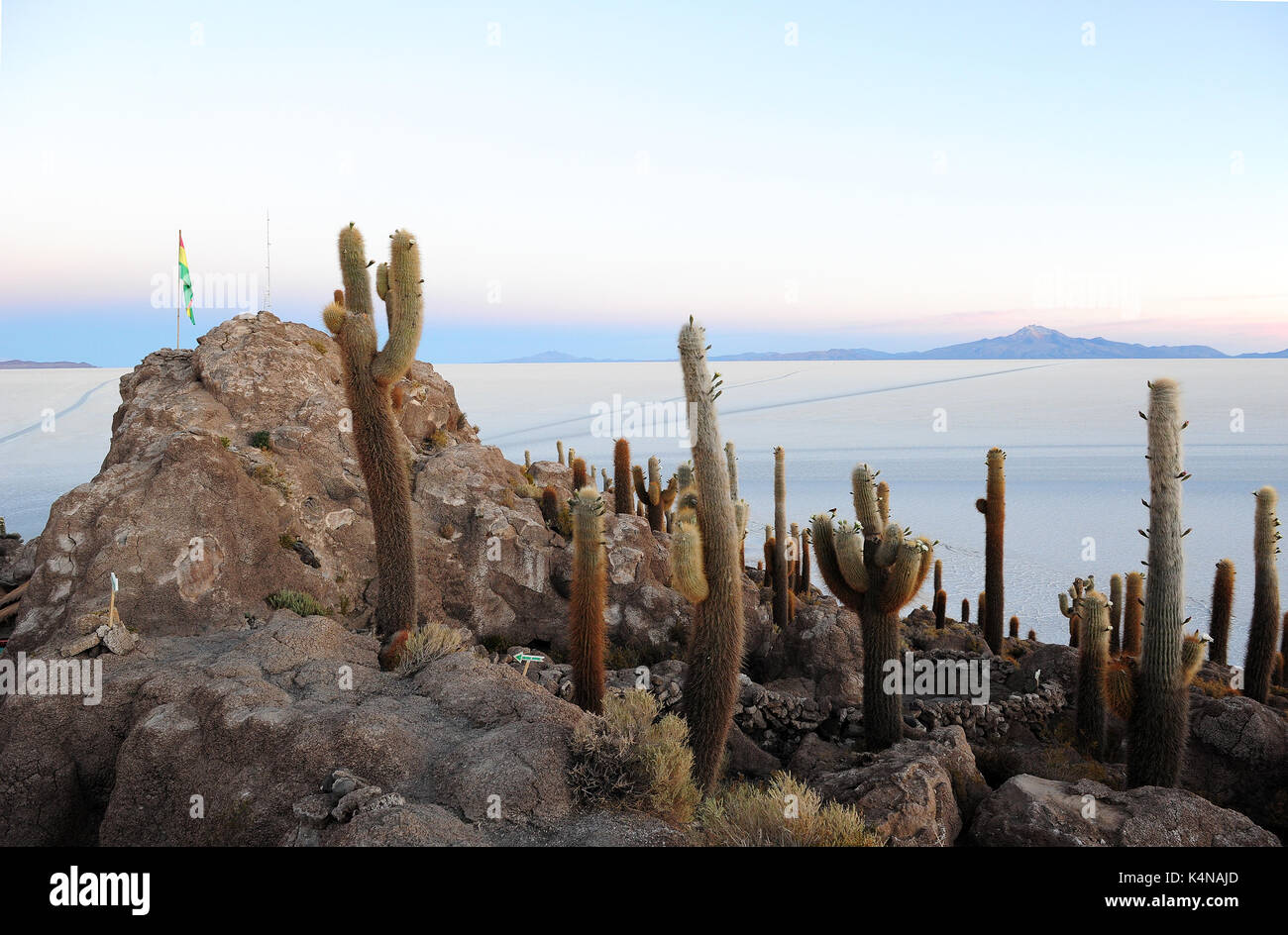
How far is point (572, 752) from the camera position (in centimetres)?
758

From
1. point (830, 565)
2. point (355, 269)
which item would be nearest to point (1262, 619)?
point (830, 565)

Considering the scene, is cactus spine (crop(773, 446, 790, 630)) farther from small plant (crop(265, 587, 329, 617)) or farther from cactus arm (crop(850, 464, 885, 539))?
small plant (crop(265, 587, 329, 617))

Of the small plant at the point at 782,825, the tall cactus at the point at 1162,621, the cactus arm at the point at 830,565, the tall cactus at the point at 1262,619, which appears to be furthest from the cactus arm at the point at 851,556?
the tall cactus at the point at 1262,619

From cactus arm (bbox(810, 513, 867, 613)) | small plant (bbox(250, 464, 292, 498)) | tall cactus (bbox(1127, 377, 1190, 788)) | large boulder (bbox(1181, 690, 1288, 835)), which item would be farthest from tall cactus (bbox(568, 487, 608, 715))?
large boulder (bbox(1181, 690, 1288, 835))

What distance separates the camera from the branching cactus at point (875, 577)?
482 inches

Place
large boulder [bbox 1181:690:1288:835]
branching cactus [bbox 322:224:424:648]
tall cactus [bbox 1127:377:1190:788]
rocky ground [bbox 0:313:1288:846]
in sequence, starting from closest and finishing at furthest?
rocky ground [bbox 0:313:1288:846], tall cactus [bbox 1127:377:1190:788], branching cactus [bbox 322:224:424:648], large boulder [bbox 1181:690:1288:835]

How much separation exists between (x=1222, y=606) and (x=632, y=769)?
18.3m

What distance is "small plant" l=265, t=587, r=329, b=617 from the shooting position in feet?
44.3

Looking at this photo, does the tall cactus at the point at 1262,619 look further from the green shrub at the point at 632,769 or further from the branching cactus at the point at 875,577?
the green shrub at the point at 632,769

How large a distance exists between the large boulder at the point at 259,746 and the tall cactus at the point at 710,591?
170 centimetres

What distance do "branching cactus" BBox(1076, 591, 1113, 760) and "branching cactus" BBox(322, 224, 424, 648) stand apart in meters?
11.3

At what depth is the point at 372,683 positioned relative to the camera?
9938mm
